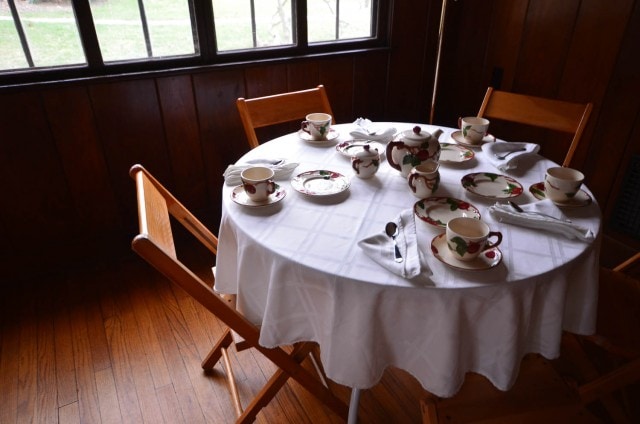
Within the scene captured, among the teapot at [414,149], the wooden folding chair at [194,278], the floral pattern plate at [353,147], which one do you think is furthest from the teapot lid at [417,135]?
the wooden folding chair at [194,278]

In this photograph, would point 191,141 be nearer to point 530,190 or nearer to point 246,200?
point 246,200

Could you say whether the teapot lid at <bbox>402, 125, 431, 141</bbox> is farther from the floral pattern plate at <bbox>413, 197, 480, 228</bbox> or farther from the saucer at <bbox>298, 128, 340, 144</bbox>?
the saucer at <bbox>298, 128, 340, 144</bbox>

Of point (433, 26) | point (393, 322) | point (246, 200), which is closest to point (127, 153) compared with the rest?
point (246, 200)

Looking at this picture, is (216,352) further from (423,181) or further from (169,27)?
(169,27)

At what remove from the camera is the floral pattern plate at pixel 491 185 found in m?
1.15

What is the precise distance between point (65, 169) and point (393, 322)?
1723 mm

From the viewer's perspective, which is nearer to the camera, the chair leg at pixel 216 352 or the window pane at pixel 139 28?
the chair leg at pixel 216 352

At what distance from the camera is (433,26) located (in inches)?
96.9

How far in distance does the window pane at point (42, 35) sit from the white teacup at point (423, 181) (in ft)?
5.15

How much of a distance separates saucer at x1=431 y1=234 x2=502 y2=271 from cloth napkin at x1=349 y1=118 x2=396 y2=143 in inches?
26.6

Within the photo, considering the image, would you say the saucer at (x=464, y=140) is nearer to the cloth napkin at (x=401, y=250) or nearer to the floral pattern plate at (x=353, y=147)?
the floral pattern plate at (x=353, y=147)

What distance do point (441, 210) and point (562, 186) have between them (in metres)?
0.31

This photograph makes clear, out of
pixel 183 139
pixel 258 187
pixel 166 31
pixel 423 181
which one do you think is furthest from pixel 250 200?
pixel 166 31

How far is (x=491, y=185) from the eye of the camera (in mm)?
1192
